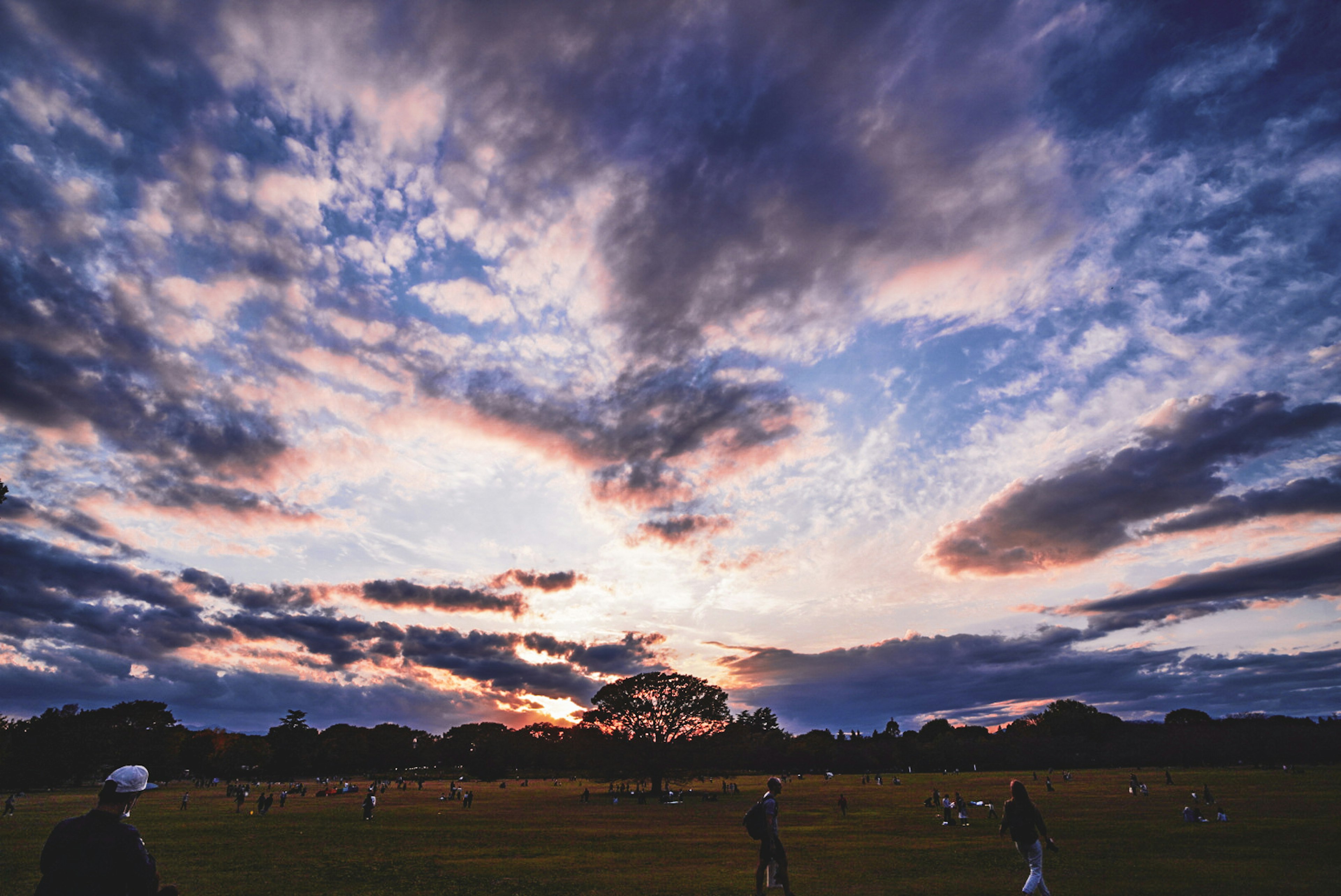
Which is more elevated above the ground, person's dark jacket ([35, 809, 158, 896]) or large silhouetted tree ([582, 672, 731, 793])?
large silhouetted tree ([582, 672, 731, 793])

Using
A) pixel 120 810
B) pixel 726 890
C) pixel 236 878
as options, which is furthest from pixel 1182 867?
pixel 236 878

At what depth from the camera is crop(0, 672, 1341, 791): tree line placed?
7712 centimetres

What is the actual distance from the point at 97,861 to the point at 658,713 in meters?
75.6

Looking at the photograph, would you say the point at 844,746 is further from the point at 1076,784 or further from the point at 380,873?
the point at 380,873

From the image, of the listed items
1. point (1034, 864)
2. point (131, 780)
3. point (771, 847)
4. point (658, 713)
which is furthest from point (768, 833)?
point (658, 713)

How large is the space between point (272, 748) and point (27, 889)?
491 ft

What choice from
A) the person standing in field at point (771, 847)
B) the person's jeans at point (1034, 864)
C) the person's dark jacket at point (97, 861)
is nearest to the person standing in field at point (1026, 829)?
the person's jeans at point (1034, 864)

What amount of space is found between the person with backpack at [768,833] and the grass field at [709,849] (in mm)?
3921

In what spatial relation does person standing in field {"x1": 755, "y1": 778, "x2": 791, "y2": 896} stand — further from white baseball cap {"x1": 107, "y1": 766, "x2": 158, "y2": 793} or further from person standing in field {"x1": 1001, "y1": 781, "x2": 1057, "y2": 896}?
white baseball cap {"x1": 107, "y1": 766, "x2": 158, "y2": 793}

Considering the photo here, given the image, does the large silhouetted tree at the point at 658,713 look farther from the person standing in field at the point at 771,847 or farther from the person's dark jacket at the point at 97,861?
the person's dark jacket at the point at 97,861

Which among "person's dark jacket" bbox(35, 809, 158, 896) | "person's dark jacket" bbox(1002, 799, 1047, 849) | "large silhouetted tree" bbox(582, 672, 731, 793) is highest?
"large silhouetted tree" bbox(582, 672, 731, 793)

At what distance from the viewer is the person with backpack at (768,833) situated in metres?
13.7

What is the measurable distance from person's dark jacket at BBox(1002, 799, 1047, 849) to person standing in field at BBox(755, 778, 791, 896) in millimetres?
4773

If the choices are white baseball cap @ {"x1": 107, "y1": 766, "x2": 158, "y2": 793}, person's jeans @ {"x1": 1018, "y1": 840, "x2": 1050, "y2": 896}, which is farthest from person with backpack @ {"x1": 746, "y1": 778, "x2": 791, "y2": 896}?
white baseball cap @ {"x1": 107, "y1": 766, "x2": 158, "y2": 793}
